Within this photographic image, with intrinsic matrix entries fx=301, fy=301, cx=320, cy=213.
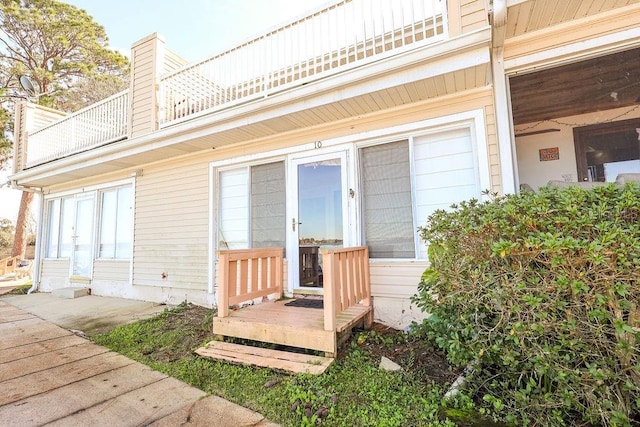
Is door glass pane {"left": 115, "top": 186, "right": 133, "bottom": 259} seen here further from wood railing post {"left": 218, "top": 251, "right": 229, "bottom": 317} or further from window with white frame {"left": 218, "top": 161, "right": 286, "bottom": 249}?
wood railing post {"left": 218, "top": 251, "right": 229, "bottom": 317}

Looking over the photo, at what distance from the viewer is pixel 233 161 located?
4.84m

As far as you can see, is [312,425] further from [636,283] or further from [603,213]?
[603,213]

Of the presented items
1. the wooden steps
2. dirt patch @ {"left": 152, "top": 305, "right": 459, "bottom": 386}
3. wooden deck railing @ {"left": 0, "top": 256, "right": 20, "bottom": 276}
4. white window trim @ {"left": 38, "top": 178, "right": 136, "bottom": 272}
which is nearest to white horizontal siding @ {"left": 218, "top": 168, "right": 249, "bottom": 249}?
dirt patch @ {"left": 152, "top": 305, "right": 459, "bottom": 386}

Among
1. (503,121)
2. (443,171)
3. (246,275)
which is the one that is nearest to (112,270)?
(246,275)

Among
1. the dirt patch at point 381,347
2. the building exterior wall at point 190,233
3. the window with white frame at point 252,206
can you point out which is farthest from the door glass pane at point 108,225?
the dirt patch at point 381,347

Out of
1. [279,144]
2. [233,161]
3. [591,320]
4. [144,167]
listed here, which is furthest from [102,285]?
[591,320]

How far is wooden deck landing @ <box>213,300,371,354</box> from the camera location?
265 centimetres

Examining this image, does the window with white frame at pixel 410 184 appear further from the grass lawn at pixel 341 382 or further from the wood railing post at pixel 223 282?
the wood railing post at pixel 223 282

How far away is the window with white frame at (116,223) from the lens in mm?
6199

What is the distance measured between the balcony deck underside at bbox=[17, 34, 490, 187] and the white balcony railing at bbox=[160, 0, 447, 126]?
27 cm

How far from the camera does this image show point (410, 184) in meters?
3.59

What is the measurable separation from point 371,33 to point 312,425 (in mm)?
3908

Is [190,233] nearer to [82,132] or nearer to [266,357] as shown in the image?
[266,357]

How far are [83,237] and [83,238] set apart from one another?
0.9 inches
